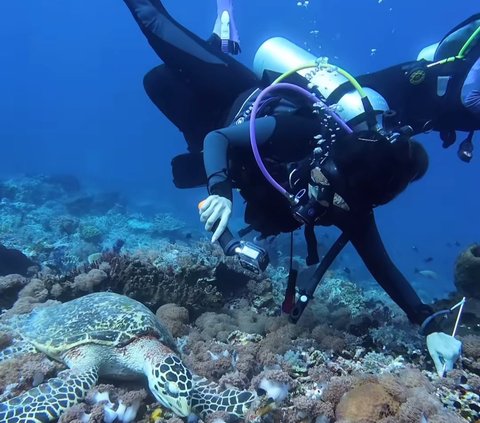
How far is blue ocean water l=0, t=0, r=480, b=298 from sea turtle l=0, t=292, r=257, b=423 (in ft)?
63.7

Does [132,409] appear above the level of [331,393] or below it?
below

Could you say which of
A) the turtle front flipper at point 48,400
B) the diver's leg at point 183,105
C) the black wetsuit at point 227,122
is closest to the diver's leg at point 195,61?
the black wetsuit at point 227,122

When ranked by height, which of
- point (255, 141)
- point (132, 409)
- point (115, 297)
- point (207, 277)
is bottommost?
point (132, 409)

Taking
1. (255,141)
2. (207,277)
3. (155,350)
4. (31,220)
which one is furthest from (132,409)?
(31,220)

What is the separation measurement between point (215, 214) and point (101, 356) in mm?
1599

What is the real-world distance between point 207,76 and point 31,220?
13.1 meters

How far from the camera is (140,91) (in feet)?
385

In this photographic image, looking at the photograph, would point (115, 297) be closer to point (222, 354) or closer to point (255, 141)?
point (222, 354)

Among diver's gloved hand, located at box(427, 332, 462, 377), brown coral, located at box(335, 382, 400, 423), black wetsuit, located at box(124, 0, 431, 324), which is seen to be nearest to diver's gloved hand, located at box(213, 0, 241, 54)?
black wetsuit, located at box(124, 0, 431, 324)

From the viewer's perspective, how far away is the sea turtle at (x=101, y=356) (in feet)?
8.50

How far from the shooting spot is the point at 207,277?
5.29 m

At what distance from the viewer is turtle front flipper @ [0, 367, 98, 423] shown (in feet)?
8.14

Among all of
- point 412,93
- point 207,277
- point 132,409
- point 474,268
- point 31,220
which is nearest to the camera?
point 132,409

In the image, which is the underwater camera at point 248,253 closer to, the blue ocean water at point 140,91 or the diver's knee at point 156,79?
the diver's knee at point 156,79
